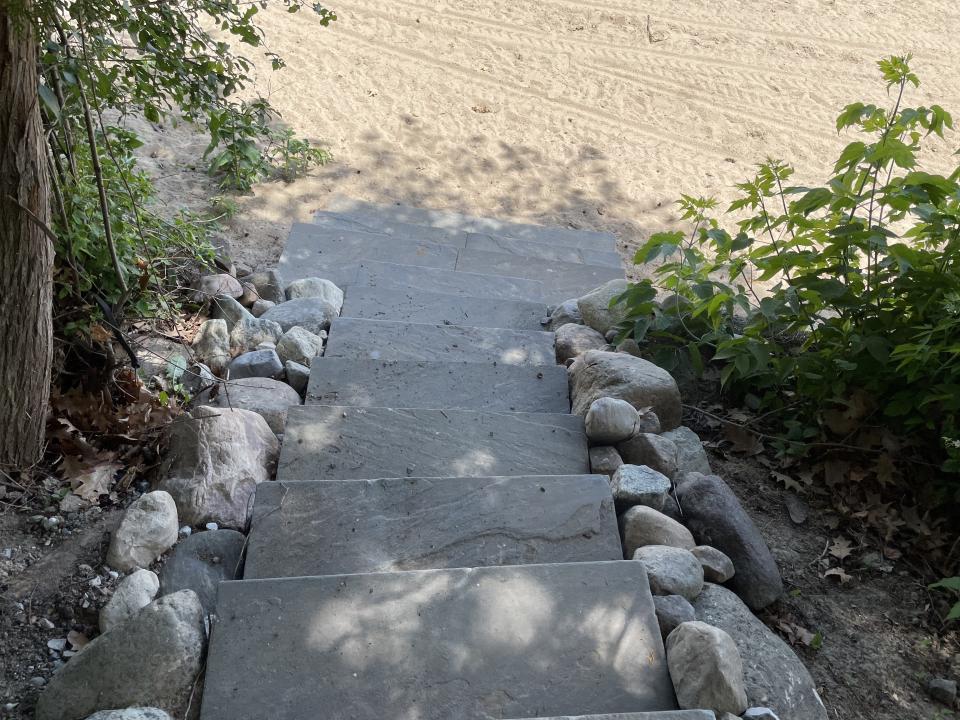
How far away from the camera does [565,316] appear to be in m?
4.24

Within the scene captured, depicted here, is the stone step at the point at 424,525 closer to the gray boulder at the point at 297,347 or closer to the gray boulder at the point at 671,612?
the gray boulder at the point at 671,612

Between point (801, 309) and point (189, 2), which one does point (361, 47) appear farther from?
point (801, 309)

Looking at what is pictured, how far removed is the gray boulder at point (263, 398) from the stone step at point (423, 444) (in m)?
0.17

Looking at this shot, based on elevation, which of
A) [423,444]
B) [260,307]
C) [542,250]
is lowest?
[542,250]

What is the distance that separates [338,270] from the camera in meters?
4.84

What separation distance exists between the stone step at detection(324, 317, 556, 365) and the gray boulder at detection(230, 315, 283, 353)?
252 millimetres

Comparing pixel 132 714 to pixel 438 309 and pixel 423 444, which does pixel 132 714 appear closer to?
pixel 423 444

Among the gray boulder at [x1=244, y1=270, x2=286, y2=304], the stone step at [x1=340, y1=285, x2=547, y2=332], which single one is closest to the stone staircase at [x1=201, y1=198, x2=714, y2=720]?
the stone step at [x1=340, y1=285, x2=547, y2=332]

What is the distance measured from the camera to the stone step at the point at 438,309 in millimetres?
4207

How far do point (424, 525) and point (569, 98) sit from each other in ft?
20.8

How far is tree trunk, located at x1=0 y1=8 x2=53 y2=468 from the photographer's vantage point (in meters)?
2.25

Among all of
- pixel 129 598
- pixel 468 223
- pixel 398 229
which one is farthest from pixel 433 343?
pixel 468 223

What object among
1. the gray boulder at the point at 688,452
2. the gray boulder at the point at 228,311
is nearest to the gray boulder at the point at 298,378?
the gray boulder at the point at 228,311

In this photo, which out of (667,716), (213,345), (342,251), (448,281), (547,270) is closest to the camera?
(667,716)
